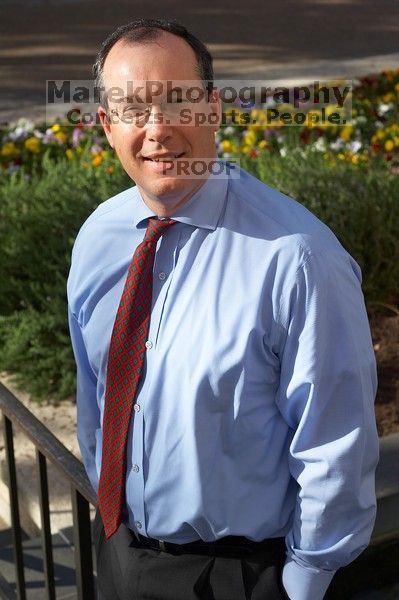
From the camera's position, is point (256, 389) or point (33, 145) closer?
point (256, 389)

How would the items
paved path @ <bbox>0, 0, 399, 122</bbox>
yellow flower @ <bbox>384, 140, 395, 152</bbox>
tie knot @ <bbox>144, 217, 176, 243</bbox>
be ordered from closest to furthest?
1. tie knot @ <bbox>144, 217, 176, 243</bbox>
2. yellow flower @ <bbox>384, 140, 395, 152</bbox>
3. paved path @ <bbox>0, 0, 399, 122</bbox>

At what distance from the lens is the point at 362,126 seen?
7074mm

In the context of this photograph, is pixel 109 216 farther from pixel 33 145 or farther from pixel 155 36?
pixel 33 145

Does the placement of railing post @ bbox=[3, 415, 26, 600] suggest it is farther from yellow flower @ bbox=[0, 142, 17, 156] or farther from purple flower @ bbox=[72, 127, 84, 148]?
yellow flower @ bbox=[0, 142, 17, 156]

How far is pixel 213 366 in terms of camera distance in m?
1.75

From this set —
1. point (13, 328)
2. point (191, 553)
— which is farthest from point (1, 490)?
point (191, 553)

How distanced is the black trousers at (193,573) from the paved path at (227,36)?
817 centimetres

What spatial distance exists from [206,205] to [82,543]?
900mm

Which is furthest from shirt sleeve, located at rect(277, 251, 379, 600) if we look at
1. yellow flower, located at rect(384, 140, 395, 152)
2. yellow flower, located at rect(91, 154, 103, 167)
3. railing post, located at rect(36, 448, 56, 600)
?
yellow flower, located at rect(384, 140, 395, 152)

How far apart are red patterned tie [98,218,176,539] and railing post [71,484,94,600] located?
0.81 ft

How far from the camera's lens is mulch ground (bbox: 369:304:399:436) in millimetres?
3961

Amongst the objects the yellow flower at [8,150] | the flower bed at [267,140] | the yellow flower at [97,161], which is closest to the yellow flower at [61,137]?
the flower bed at [267,140]

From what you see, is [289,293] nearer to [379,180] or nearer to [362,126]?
[379,180]

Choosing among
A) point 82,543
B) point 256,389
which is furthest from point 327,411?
point 82,543
